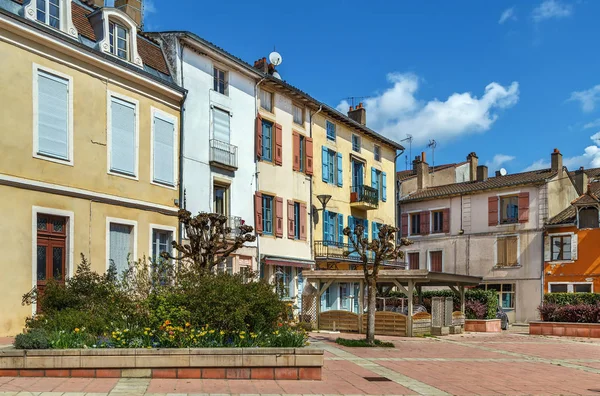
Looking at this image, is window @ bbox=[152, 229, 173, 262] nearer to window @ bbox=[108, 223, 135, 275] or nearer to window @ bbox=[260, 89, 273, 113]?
window @ bbox=[108, 223, 135, 275]

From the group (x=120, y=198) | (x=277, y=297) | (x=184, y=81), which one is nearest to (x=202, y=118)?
(x=184, y=81)

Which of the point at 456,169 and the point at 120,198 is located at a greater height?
the point at 456,169

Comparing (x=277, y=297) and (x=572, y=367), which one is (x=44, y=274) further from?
(x=572, y=367)

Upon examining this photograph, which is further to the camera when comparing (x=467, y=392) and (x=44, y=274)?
(x=44, y=274)

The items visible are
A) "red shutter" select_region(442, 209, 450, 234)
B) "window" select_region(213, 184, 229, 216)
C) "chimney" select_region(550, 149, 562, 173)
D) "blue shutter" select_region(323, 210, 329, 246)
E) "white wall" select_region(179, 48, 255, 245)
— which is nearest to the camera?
"white wall" select_region(179, 48, 255, 245)

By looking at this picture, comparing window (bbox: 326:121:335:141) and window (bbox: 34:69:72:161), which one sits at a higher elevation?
window (bbox: 326:121:335:141)

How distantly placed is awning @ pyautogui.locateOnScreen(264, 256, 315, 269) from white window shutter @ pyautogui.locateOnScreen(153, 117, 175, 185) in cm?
586

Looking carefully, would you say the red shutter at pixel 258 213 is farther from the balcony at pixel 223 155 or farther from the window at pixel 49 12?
the window at pixel 49 12

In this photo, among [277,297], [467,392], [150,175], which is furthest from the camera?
[150,175]

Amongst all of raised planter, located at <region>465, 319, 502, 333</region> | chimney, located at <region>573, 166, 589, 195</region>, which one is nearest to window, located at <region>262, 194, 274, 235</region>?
raised planter, located at <region>465, 319, 502, 333</region>

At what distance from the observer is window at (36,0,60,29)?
53.9ft

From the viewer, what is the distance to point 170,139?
2070 centimetres

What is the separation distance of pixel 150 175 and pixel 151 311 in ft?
29.6

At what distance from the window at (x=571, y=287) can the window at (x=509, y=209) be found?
13.4ft
